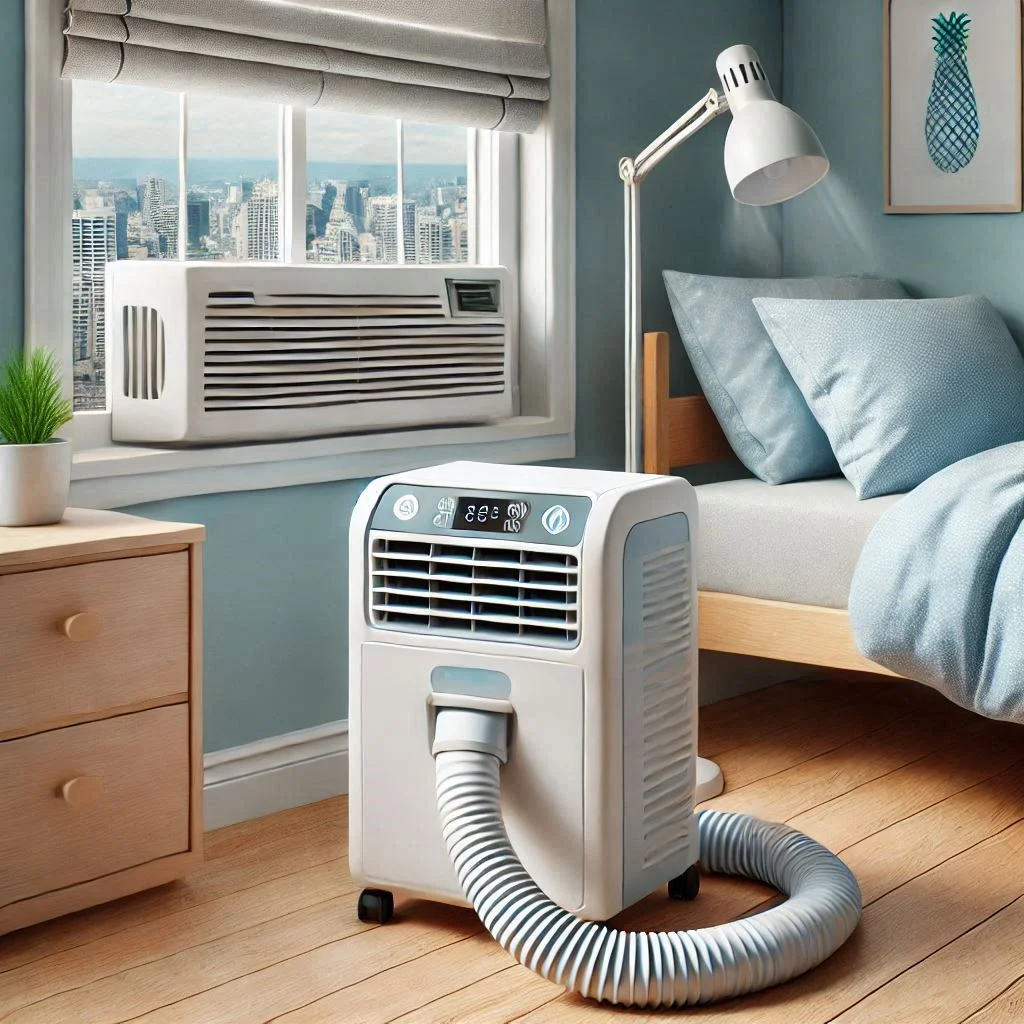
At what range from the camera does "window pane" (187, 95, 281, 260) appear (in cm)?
255

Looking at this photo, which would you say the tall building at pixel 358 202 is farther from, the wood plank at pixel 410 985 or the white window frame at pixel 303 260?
the wood plank at pixel 410 985

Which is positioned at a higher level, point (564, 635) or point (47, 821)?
point (564, 635)

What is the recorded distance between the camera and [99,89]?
2398 millimetres

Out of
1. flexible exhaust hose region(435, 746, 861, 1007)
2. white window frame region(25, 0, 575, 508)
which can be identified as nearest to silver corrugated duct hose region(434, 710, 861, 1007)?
flexible exhaust hose region(435, 746, 861, 1007)

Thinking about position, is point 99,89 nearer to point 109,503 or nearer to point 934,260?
point 109,503

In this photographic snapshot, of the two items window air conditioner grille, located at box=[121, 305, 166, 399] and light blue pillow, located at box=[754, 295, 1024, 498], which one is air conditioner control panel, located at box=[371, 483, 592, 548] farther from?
light blue pillow, located at box=[754, 295, 1024, 498]

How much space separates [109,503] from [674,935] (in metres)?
1.14

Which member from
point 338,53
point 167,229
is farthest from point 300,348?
point 338,53

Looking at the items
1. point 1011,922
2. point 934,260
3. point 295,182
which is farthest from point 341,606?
point 934,260

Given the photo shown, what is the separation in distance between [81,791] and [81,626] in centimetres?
24

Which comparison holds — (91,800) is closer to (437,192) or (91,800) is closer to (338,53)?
(338,53)

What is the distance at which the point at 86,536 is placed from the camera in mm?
2008

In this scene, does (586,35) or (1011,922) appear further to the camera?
(586,35)

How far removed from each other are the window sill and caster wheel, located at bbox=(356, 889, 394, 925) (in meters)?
0.76
